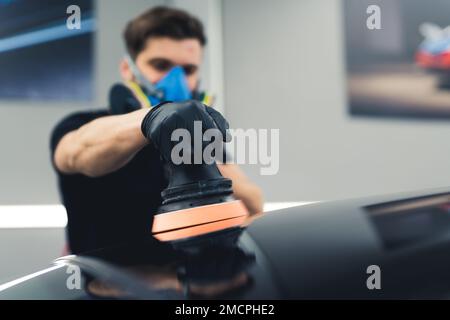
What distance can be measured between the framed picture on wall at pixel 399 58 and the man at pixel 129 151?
752 mm

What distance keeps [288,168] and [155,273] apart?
1.44m

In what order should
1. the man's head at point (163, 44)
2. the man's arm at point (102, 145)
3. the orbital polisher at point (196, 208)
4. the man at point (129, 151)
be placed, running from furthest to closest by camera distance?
the man's head at point (163, 44), the man at point (129, 151), the man's arm at point (102, 145), the orbital polisher at point (196, 208)

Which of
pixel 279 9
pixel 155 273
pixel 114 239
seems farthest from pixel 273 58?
pixel 155 273

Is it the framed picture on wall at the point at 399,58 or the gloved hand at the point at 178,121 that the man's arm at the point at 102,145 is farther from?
the framed picture on wall at the point at 399,58

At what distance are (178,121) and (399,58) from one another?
154 centimetres

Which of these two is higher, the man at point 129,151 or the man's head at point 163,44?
the man's head at point 163,44

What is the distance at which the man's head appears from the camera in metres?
1.15

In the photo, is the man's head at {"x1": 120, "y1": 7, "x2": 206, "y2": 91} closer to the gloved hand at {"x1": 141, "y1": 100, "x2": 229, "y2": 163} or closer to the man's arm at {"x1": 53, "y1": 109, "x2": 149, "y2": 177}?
the man's arm at {"x1": 53, "y1": 109, "x2": 149, "y2": 177}

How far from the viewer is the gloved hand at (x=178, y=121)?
0.39m

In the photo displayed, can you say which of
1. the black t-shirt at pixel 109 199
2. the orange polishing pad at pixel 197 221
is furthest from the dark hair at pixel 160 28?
the orange polishing pad at pixel 197 221

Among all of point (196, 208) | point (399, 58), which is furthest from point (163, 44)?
point (399, 58)

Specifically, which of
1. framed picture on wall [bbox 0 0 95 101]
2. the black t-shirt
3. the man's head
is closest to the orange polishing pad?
the black t-shirt

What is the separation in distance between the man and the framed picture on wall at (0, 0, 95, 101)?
0.40 m

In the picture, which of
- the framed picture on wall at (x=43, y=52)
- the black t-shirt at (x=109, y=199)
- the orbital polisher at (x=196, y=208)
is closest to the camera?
the orbital polisher at (x=196, y=208)
